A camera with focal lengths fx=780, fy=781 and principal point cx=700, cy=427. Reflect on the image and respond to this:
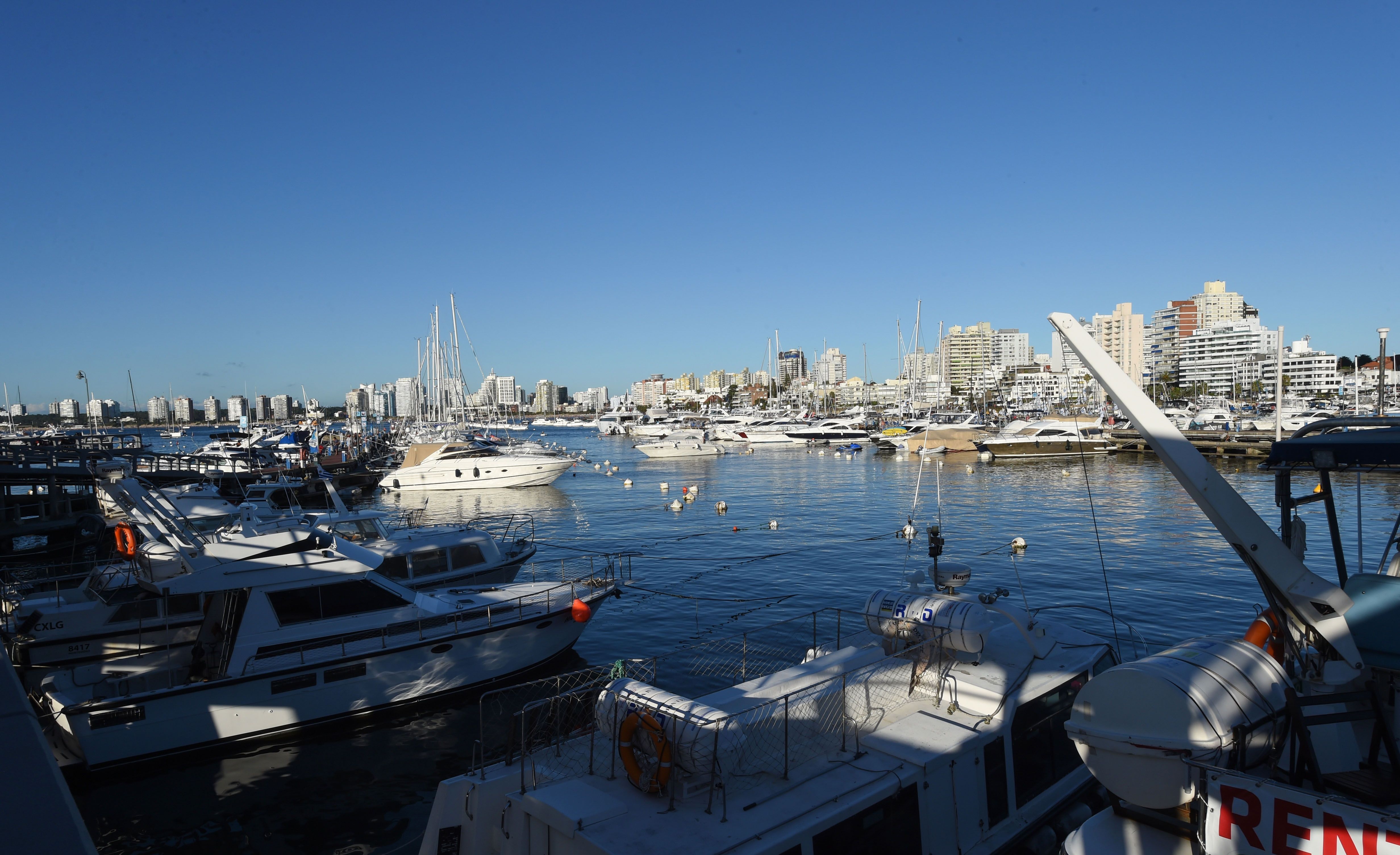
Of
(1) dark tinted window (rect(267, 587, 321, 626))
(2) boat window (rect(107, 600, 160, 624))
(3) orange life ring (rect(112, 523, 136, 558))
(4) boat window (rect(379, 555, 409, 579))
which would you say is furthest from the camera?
(4) boat window (rect(379, 555, 409, 579))

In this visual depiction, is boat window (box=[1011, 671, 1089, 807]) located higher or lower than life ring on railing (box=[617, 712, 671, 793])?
lower

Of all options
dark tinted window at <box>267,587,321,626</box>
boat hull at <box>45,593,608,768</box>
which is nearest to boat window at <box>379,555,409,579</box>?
dark tinted window at <box>267,587,321,626</box>

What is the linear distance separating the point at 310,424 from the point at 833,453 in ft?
234

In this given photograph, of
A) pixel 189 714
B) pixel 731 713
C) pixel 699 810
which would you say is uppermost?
pixel 731 713

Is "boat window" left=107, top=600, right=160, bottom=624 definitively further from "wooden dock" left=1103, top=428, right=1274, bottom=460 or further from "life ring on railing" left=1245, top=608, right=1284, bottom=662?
"wooden dock" left=1103, top=428, right=1274, bottom=460

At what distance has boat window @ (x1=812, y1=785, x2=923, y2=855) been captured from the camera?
6.15 metres

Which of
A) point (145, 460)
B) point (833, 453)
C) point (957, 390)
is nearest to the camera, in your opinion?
point (145, 460)

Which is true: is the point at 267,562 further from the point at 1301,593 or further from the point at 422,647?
the point at 1301,593

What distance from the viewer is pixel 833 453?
7756 cm

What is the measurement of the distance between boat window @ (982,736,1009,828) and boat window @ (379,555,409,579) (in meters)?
14.4

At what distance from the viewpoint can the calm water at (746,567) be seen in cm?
1127

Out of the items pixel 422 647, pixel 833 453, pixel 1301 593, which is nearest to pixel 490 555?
pixel 422 647

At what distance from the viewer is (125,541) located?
13.0 metres

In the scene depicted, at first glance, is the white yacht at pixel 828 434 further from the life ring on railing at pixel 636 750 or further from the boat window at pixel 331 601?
the life ring on railing at pixel 636 750
